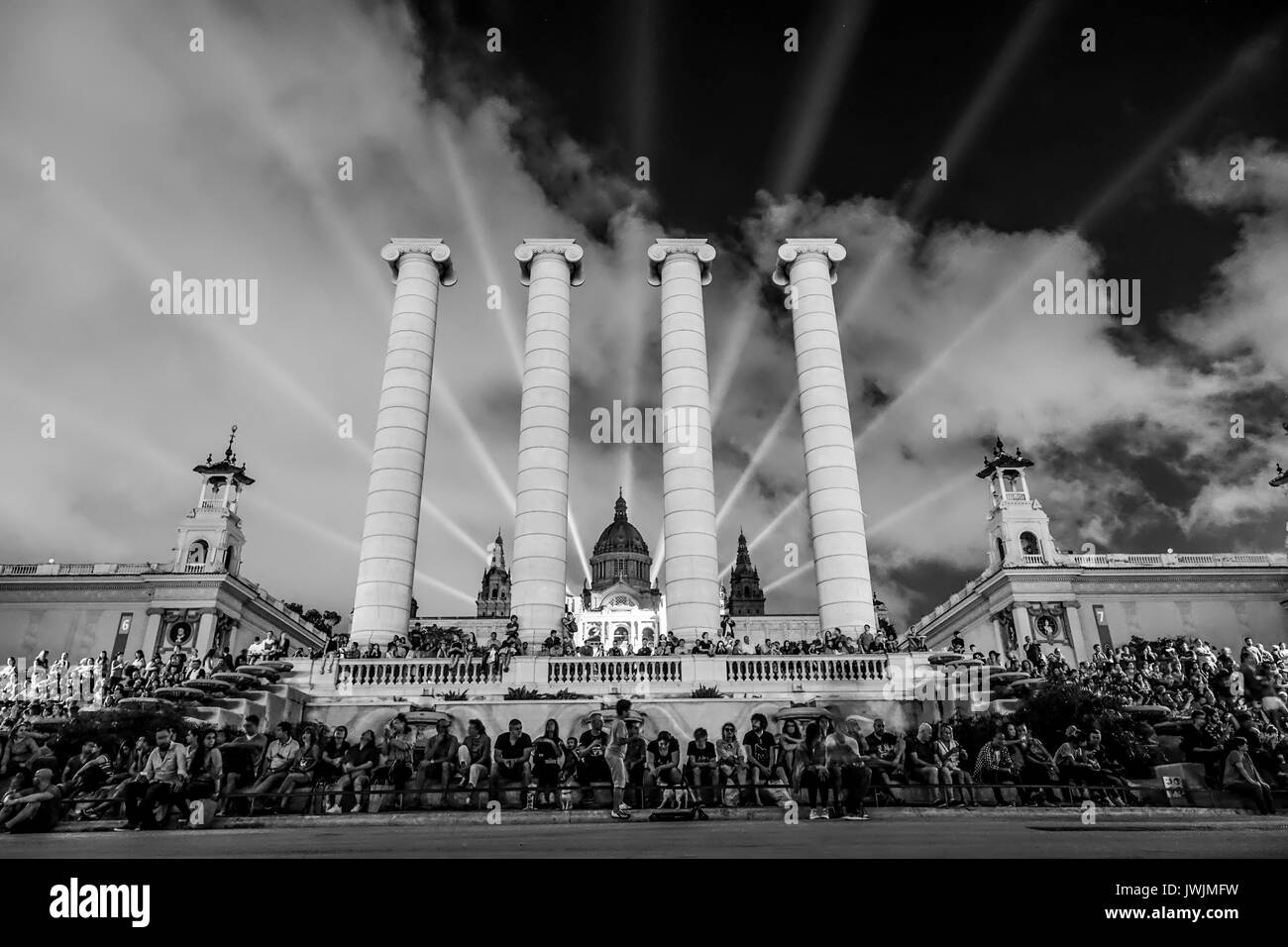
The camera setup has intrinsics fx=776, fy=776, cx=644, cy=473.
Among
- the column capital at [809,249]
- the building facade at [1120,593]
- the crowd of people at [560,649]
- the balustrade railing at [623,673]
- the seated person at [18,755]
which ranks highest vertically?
the column capital at [809,249]

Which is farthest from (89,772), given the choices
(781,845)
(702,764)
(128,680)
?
(781,845)

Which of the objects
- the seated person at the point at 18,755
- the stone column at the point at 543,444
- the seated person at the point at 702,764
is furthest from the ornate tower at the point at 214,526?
the seated person at the point at 702,764

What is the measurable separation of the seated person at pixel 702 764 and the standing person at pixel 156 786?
7.76 m

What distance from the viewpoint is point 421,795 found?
1299 centimetres

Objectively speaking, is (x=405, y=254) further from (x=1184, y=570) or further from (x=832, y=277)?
(x=1184, y=570)

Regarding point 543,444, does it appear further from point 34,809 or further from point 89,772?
point 34,809

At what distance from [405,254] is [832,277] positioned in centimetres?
2169

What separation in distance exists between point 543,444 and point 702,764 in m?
22.7

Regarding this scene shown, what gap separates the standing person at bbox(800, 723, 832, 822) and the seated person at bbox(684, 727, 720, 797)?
162 cm

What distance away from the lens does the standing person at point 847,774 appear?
1074cm

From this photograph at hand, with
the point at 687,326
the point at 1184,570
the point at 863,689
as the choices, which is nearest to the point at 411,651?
the point at 863,689

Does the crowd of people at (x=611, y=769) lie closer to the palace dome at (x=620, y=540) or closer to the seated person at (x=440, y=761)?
the seated person at (x=440, y=761)
